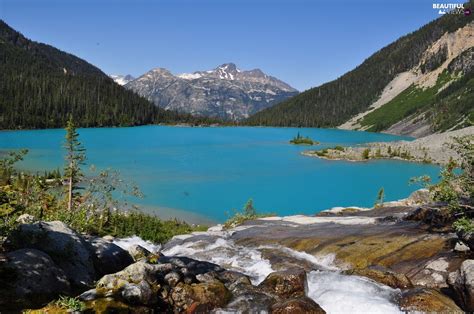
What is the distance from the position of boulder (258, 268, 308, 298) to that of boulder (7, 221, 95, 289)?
6168 millimetres

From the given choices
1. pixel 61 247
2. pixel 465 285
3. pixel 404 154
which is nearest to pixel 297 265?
pixel 465 285

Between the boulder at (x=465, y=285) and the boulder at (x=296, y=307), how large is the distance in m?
4.76

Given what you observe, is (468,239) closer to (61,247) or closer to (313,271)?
(313,271)

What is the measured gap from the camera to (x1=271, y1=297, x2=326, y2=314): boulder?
1245 centimetres

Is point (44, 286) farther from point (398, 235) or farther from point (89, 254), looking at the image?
point (398, 235)

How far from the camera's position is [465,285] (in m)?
13.4

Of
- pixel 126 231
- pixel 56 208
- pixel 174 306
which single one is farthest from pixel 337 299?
pixel 56 208

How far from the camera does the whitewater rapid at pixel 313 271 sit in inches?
535

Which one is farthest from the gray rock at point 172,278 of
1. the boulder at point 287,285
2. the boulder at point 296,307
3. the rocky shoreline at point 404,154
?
the rocky shoreline at point 404,154

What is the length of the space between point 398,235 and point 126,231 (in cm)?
1646

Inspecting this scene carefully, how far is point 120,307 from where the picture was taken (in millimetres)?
11383

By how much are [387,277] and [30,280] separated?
12.2 m

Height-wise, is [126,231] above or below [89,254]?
below

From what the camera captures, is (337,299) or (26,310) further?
(337,299)
